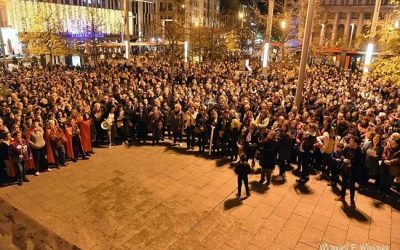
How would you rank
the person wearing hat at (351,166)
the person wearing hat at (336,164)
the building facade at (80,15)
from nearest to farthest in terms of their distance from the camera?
the person wearing hat at (351,166) < the person wearing hat at (336,164) < the building facade at (80,15)

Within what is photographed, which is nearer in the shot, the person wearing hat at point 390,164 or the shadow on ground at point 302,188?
the person wearing hat at point 390,164

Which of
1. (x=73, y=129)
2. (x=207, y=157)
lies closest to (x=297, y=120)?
(x=207, y=157)

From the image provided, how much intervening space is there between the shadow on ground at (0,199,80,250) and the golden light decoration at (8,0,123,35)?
109ft

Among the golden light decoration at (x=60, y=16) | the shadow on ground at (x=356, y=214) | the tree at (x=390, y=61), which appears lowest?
the shadow on ground at (x=356, y=214)

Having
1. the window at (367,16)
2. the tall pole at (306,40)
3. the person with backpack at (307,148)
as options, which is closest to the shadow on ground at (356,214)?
the person with backpack at (307,148)

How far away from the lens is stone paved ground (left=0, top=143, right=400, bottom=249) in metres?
6.82

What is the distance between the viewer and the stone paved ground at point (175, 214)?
682 centimetres

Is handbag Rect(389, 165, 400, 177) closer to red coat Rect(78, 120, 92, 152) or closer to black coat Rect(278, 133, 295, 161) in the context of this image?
black coat Rect(278, 133, 295, 161)

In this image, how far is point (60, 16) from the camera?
186 ft

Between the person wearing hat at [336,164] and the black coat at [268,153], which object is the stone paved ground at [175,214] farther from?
the black coat at [268,153]

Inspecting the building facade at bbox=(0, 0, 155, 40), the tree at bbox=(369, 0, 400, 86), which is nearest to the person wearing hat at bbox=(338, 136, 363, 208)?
the tree at bbox=(369, 0, 400, 86)

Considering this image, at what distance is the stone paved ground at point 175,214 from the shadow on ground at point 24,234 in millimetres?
21

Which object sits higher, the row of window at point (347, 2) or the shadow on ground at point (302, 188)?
the row of window at point (347, 2)

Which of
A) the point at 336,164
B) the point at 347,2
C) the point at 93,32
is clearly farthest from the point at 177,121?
the point at 347,2
